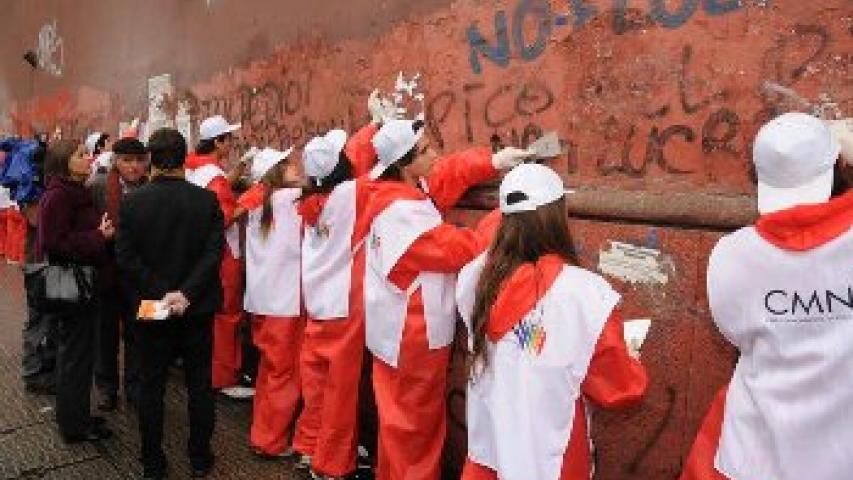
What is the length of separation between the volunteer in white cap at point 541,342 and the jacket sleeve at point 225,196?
314cm

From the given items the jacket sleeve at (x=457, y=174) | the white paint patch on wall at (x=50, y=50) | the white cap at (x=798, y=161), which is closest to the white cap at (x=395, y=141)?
the jacket sleeve at (x=457, y=174)

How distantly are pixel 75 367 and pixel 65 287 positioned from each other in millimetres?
535

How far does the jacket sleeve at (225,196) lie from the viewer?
5422 millimetres

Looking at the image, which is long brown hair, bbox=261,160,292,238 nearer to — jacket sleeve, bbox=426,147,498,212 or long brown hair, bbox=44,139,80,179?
long brown hair, bbox=44,139,80,179

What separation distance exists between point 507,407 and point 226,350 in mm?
3790

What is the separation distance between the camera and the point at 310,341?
443 cm

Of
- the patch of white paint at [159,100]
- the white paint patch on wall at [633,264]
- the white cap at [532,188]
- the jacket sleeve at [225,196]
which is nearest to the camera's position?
the white cap at [532,188]

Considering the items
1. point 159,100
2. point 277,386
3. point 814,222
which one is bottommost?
point 277,386

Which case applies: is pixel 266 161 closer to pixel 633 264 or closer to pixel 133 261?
pixel 133 261

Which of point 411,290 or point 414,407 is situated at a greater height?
point 411,290

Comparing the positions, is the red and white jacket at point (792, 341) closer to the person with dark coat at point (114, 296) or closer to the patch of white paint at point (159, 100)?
the person with dark coat at point (114, 296)

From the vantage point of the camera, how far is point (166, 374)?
4.30m

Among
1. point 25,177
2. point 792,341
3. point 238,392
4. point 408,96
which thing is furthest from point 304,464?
point 25,177

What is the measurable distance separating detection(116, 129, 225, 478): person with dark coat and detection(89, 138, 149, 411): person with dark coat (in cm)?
73
